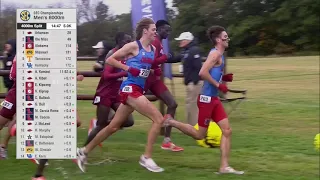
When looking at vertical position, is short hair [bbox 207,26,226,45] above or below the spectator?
above

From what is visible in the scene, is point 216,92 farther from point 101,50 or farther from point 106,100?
point 101,50

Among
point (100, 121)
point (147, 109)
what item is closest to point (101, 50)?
point (100, 121)

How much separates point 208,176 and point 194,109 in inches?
173

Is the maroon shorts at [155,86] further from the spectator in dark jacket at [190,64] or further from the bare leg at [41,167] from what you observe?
the bare leg at [41,167]

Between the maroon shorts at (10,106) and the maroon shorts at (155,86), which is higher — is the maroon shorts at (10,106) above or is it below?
below

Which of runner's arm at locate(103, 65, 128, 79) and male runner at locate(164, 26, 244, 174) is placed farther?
runner's arm at locate(103, 65, 128, 79)

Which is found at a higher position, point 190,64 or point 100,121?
point 190,64

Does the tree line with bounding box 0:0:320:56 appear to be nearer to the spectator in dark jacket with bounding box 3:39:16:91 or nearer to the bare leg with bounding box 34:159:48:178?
the spectator in dark jacket with bounding box 3:39:16:91

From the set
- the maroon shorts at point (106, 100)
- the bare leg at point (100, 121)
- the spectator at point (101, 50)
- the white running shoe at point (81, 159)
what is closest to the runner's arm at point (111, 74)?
the maroon shorts at point (106, 100)

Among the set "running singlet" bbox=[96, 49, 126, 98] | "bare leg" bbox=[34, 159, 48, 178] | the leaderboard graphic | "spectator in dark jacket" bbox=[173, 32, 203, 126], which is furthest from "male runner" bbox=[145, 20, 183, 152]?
the leaderboard graphic

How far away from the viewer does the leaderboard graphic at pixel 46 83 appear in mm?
5734

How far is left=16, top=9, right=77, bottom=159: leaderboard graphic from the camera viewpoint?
5.73m

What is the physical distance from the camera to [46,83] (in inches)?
228

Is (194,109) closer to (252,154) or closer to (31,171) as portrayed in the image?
(252,154)
